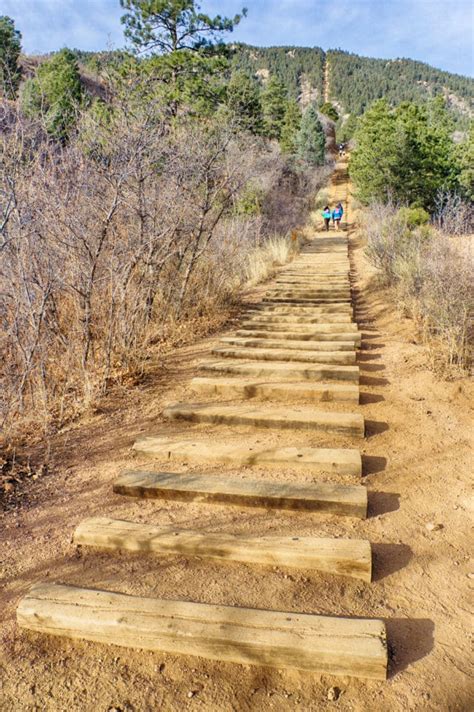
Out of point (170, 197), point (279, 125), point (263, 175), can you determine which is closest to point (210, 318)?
point (170, 197)

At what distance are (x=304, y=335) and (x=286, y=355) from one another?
822mm

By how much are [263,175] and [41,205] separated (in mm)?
14037

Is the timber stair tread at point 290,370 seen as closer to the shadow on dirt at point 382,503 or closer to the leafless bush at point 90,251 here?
the leafless bush at point 90,251

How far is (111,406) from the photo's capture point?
3.88 metres

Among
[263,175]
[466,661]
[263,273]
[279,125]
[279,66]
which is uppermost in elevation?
[279,66]

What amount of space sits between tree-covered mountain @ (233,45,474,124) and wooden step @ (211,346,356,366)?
9112cm

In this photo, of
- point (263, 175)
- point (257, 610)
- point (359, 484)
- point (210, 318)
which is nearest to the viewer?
point (257, 610)

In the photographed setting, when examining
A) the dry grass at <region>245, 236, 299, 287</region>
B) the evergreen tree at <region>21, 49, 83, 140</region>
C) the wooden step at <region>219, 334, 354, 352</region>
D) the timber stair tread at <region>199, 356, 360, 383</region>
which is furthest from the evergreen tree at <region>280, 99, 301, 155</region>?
the timber stair tread at <region>199, 356, 360, 383</region>

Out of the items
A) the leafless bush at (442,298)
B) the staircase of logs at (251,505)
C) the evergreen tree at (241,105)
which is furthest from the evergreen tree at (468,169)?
the staircase of logs at (251,505)

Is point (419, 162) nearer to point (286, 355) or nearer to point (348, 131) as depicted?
point (286, 355)

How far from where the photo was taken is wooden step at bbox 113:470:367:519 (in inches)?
96.3

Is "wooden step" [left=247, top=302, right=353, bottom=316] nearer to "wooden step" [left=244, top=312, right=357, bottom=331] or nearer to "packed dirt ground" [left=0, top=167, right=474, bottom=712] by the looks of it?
"wooden step" [left=244, top=312, right=357, bottom=331]

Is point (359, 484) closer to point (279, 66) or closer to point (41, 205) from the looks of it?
point (41, 205)

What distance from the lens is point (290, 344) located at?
16.8ft
